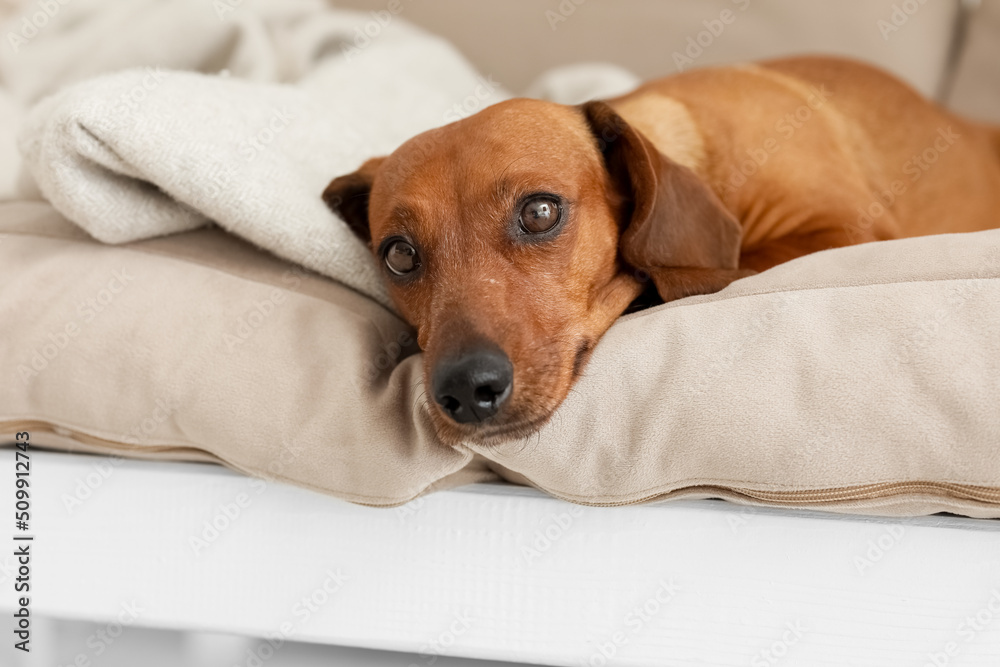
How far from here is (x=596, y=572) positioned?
133 cm

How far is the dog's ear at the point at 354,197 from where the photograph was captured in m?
1.76

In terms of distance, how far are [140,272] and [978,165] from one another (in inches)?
98.4

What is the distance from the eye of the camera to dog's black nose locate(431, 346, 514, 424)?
3.98ft

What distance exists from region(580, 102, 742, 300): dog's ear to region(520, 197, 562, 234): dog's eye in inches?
7.5

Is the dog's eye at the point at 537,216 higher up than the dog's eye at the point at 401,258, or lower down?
higher up

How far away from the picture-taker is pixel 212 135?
62.7 inches

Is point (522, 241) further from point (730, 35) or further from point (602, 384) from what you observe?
point (730, 35)

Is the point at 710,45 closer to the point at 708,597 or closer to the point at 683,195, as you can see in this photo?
the point at 683,195

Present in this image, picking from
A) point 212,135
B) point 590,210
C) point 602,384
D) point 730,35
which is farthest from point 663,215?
point 730,35

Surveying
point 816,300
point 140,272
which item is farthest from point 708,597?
point 140,272

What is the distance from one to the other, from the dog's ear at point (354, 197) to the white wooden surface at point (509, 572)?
664 mm

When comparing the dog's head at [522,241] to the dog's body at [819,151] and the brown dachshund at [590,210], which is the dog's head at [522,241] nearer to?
the brown dachshund at [590,210]

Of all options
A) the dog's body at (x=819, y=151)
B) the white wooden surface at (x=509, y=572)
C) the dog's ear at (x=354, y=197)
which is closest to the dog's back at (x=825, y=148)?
the dog's body at (x=819, y=151)

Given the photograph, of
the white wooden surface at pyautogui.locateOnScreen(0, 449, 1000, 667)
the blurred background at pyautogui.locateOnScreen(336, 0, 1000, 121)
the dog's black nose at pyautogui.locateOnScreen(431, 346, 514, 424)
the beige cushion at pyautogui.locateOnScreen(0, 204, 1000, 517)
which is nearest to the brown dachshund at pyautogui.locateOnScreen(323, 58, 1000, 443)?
the dog's black nose at pyautogui.locateOnScreen(431, 346, 514, 424)
